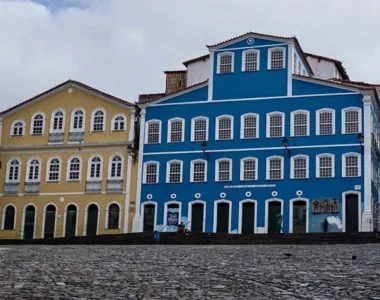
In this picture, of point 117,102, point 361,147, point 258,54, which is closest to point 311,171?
point 361,147

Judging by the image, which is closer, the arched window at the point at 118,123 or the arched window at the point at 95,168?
the arched window at the point at 95,168

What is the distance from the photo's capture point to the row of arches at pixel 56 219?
166 feet

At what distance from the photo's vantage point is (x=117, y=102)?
51.9 metres

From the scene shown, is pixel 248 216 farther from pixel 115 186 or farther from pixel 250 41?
pixel 250 41

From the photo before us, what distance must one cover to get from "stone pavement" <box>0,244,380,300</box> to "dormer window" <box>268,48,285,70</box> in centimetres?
2874

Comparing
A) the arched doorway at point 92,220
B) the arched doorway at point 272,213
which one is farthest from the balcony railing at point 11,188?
the arched doorway at point 272,213

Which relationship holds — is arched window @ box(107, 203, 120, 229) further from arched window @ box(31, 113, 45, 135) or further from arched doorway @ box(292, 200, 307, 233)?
arched doorway @ box(292, 200, 307, 233)

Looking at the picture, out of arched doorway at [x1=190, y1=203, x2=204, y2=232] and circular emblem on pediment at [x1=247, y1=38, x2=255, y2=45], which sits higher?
circular emblem on pediment at [x1=247, y1=38, x2=255, y2=45]

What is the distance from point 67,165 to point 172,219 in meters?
8.38

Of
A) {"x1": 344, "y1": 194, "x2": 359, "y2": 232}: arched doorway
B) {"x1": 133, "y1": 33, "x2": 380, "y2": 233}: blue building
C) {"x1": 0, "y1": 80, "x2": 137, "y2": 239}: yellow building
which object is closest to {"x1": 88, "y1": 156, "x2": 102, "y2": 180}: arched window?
{"x1": 0, "y1": 80, "x2": 137, "y2": 239}: yellow building

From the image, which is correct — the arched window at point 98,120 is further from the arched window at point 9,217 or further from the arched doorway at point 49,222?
the arched window at point 9,217

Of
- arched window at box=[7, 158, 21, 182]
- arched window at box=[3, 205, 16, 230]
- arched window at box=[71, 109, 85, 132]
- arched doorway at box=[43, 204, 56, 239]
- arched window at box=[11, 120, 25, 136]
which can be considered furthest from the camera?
arched window at box=[11, 120, 25, 136]

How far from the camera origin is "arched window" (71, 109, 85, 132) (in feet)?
173

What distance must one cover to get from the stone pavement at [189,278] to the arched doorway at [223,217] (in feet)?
86.8
